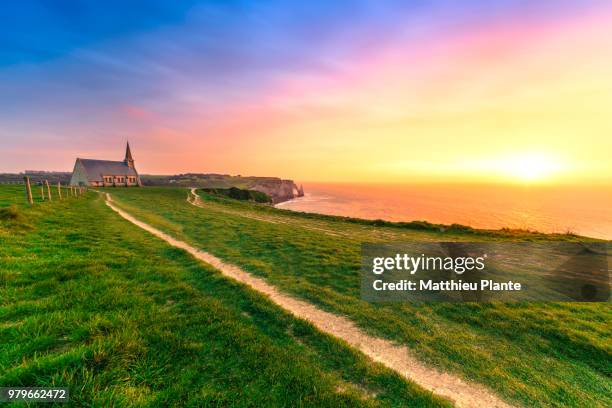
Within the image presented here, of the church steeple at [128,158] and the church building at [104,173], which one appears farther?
the church steeple at [128,158]

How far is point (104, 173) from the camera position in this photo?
72375 mm

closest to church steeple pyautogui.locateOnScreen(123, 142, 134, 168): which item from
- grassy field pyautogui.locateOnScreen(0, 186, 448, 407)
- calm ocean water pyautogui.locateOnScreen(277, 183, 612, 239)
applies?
calm ocean water pyautogui.locateOnScreen(277, 183, 612, 239)

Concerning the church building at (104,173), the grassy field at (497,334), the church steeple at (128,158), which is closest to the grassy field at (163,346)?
the grassy field at (497,334)

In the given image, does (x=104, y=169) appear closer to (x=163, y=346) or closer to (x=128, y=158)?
(x=128, y=158)

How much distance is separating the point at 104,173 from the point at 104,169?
4.82 ft

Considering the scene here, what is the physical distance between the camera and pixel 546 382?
4605 mm

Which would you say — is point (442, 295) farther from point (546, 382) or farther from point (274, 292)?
point (274, 292)

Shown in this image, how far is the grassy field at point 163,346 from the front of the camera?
11.7ft

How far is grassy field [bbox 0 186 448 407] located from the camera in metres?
3.56

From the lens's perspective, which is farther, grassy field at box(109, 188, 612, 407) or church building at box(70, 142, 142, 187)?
church building at box(70, 142, 142, 187)

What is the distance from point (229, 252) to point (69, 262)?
618cm

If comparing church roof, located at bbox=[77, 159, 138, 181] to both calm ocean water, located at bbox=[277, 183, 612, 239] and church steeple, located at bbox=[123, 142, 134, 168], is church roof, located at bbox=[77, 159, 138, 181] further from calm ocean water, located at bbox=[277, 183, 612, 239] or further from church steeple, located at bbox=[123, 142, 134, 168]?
calm ocean water, located at bbox=[277, 183, 612, 239]

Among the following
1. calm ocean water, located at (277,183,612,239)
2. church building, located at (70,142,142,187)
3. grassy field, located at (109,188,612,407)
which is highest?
church building, located at (70,142,142,187)

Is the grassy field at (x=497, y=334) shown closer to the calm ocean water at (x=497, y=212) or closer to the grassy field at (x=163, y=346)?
the grassy field at (x=163, y=346)
